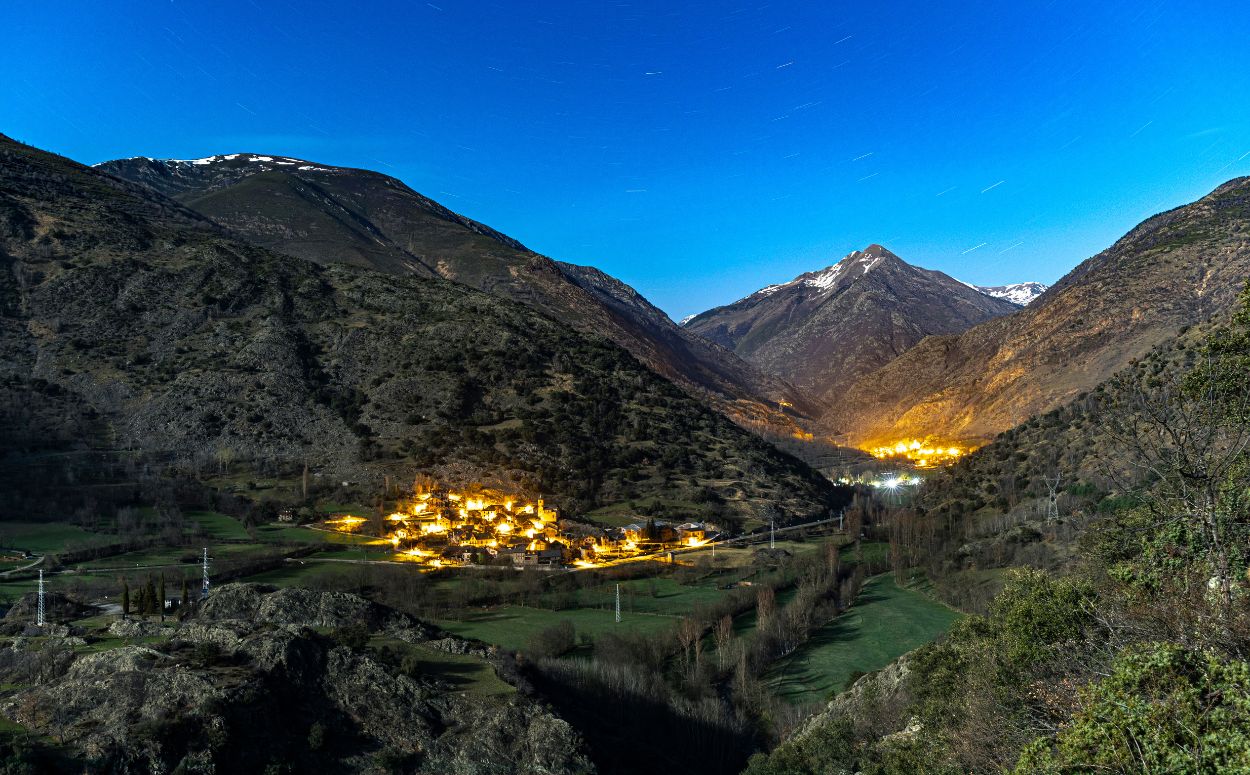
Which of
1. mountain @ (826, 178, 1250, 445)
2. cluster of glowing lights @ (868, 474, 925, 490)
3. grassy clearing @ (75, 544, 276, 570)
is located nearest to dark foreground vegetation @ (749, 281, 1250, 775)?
grassy clearing @ (75, 544, 276, 570)

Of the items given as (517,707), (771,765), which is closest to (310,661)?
(517,707)

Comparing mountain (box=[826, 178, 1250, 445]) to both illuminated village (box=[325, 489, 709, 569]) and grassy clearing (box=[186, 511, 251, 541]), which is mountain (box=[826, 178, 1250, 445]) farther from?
grassy clearing (box=[186, 511, 251, 541])

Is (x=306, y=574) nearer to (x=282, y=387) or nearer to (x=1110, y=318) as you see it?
(x=282, y=387)

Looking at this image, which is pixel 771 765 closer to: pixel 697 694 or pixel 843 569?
pixel 697 694

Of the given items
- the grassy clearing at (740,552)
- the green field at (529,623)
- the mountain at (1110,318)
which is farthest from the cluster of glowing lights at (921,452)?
the green field at (529,623)

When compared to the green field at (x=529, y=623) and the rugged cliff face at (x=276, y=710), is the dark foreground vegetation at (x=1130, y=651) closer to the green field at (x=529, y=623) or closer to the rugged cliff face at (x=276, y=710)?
the rugged cliff face at (x=276, y=710)
